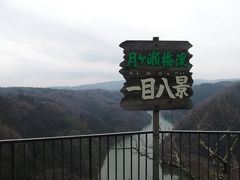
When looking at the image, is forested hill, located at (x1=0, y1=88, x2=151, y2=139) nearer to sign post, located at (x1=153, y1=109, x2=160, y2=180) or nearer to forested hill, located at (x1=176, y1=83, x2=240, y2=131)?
forested hill, located at (x1=176, y1=83, x2=240, y2=131)

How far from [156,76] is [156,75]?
12mm

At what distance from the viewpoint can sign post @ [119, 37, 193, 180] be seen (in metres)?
4.28

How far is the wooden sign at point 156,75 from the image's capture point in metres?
4.28

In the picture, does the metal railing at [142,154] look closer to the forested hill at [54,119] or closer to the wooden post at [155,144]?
the wooden post at [155,144]

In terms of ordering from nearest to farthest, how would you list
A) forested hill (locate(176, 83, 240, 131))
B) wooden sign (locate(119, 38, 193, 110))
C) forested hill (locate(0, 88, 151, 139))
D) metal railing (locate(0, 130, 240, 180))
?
wooden sign (locate(119, 38, 193, 110)) < metal railing (locate(0, 130, 240, 180)) < forested hill (locate(176, 83, 240, 131)) < forested hill (locate(0, 88, 151, 139))

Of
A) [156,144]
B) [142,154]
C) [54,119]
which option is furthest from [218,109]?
[156,144]

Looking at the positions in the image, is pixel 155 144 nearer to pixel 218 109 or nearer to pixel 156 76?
pixel 156 76

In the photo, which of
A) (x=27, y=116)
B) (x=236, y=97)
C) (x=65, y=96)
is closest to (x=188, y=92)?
(x=27, y=116)

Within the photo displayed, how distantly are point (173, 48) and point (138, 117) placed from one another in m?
65.9

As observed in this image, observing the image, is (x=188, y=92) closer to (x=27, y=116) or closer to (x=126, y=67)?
(x=126, y=67)

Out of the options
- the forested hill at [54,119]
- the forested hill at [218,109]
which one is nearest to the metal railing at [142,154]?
the forested hill at [218,109]

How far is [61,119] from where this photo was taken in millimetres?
58438

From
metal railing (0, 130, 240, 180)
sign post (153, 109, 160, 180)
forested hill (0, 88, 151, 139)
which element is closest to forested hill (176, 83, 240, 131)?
metal railing (0, 130, 240, 180)

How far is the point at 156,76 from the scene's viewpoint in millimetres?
4340
